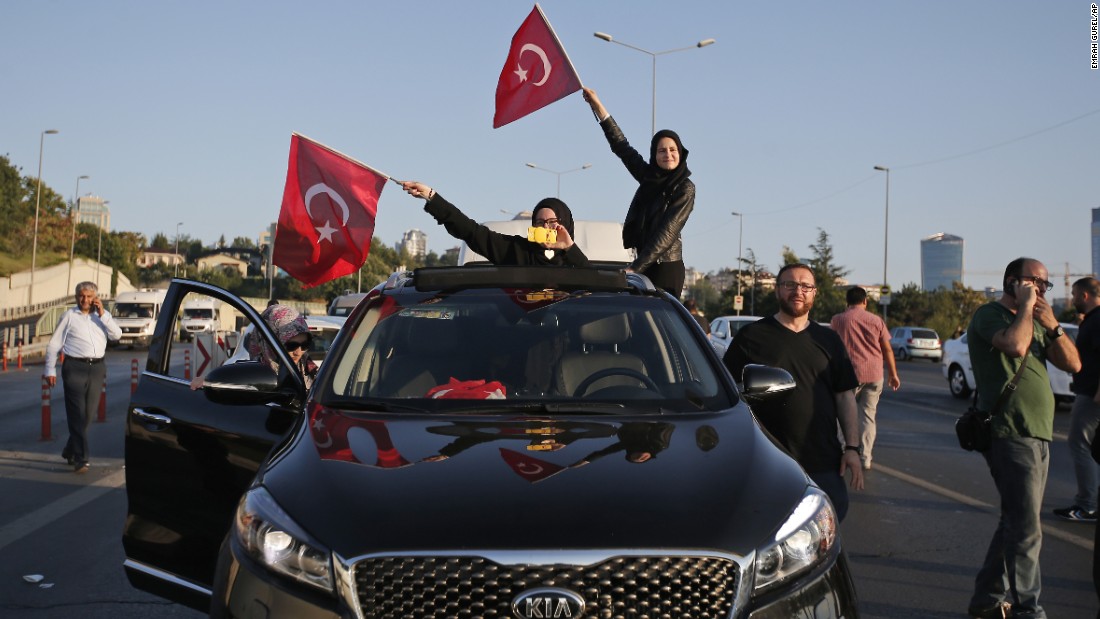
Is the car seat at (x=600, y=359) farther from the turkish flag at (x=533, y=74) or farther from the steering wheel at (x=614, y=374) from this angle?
the turkish flag at (x=533, y=74)

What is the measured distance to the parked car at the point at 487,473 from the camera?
9.46 feet

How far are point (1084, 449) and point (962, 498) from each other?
114 cm

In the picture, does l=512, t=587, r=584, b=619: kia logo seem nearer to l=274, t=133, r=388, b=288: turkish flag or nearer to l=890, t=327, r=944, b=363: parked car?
l=274, t=133, r=388, b=288: turkish flag

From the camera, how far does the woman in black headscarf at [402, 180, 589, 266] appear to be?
6.74 metres

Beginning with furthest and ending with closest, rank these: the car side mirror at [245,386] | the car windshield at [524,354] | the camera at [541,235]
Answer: the camera at [541,235] < the car side mirror at [245,386] < the car windshield at [524,354]

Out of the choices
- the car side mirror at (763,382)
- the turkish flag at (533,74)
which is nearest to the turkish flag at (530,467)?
the car side mirror at (763,382)

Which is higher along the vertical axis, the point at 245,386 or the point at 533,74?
the point at 533,74

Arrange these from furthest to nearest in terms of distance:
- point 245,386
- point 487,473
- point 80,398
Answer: point 80,398 < point 245,386 < point 487,473

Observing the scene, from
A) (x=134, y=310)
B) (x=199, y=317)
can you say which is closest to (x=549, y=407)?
(x=134, y=310)

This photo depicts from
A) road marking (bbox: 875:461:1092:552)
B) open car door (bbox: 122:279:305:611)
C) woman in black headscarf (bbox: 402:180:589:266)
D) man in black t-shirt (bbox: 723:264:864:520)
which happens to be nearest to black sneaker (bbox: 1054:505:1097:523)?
road marking (bbox: 875:461:1092:552)

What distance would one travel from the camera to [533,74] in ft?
30.0

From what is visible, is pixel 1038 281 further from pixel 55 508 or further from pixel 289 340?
pixel 55 508

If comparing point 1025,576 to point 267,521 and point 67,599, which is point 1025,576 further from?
point 67,599

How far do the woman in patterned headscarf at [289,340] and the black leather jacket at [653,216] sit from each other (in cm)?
221
